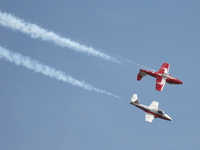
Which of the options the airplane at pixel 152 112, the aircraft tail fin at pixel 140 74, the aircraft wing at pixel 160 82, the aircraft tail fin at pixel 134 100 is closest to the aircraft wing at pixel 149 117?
the airplane at pixel 152 112

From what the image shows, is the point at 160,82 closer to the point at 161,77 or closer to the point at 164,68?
the point at 161,77

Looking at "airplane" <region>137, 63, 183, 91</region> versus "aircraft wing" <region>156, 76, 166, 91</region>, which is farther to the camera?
"airplane" <region>137, 63, 183, 91</region>

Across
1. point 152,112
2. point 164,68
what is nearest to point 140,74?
point 164,68

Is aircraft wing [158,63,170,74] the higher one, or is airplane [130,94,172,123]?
aircraft wing [158,63,170,74]

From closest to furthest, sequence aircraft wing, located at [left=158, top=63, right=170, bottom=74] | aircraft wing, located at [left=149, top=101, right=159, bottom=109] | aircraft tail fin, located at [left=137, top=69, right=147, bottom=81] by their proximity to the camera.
Result: aircraft wing, located at [left=149, top=101, right=159, bottom=109] < aircraft tail fin, located at [left=137, top=69, right=147, bottom=81] < aircraft wing, located at [left=158, top=63, right=170, bottom=74]

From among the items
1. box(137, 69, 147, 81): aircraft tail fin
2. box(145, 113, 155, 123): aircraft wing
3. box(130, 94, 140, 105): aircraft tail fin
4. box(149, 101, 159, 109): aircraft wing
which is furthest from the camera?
box(137, 69, 147, 81): aircraft tail fin

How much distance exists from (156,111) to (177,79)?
9.13 meters

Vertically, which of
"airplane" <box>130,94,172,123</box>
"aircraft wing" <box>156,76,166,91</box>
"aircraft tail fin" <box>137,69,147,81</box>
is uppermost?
"aircraft tail fin" <box>137,69,147,81</box>

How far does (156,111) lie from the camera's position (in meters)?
86.7

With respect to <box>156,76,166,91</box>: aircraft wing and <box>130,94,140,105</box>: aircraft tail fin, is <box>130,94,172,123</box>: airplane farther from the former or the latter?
<box>156,76,166,91</box>: aircraft wing

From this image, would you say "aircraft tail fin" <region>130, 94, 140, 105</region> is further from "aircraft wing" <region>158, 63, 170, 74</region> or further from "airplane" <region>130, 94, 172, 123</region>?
"aircraft wing" <region>158, 63, 170, 74</region>

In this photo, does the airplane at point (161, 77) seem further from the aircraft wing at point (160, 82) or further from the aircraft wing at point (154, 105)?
the aircraft wing at point (154, 105)

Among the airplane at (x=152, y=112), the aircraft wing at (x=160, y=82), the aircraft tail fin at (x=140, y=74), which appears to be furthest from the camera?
the aircraft tail fin at (x=140, y=74)

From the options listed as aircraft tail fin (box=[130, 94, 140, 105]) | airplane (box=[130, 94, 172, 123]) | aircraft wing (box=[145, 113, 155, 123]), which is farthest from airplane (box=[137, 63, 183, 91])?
aircraft wing (box=[145, 113, 155, 123])
